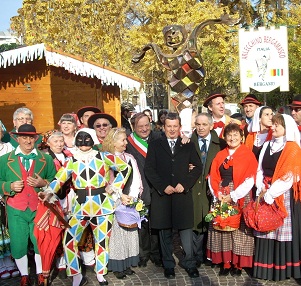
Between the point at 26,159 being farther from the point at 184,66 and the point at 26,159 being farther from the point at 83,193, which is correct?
the point at 184,66

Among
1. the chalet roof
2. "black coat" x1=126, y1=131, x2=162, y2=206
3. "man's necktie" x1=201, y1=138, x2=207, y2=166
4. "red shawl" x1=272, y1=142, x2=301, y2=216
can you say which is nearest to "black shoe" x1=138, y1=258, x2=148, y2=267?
"black coat" x1=126, y1=131, x2=162, y2=206

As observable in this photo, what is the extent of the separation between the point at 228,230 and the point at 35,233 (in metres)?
2.20

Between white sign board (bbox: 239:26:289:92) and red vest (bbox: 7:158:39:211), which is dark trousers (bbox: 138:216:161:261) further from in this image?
white sign board (bbox: 239:26:289:92)

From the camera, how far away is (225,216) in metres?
5.25

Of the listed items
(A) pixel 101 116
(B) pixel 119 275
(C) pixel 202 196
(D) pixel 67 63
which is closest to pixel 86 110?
(A) pixel 101 116

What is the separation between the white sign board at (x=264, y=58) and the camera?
516 inches

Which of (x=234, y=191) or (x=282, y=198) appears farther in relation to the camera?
(x=234, y=191)

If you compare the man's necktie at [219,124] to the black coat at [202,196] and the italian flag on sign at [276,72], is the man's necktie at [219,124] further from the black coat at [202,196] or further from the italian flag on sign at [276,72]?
the italian flag on sign at [276,72]

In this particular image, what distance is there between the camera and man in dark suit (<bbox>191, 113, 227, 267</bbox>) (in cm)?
578

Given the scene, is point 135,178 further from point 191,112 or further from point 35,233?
point 191,112

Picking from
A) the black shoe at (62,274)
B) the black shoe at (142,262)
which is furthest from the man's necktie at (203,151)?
the black shoe at (62,274)

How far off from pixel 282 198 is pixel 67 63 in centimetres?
594

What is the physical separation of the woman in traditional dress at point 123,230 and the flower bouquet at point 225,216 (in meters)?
0.96

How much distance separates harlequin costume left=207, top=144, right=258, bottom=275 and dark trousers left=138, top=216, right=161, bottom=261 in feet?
2.73
